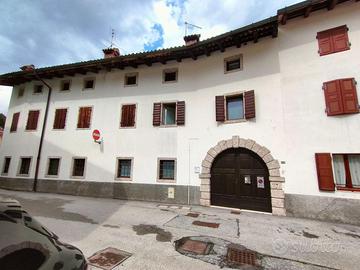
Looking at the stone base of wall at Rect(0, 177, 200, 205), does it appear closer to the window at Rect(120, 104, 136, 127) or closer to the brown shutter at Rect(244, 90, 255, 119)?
the window at Rect(120, 104, 136, 127)

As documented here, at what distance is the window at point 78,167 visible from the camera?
1248 cm

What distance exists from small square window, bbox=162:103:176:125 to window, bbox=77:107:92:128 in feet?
16.5

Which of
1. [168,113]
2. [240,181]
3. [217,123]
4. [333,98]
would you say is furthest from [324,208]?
[168,113]

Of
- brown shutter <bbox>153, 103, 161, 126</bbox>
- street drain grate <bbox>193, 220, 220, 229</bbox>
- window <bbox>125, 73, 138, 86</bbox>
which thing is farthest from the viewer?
window <bbox>125, 73, 138, 86</bbox>

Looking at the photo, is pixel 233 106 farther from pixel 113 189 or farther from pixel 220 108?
pixel 113 189

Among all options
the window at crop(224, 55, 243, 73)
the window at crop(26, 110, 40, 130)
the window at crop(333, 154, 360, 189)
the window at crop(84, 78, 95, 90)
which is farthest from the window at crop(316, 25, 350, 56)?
the window at crop(26, 110, 40, 130)

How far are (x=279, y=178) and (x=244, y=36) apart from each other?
23.2 feet

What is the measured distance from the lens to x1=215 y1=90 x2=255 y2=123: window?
9898 millimetres

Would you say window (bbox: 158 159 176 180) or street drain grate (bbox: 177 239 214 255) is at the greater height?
window (bbox: 158 159 176 180)

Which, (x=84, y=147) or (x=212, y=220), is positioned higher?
(x=84, y=147)

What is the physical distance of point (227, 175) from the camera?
10062mm

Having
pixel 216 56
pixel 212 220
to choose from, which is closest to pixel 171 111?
pixel 216 56

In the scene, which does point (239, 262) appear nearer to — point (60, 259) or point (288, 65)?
point (60, 259)

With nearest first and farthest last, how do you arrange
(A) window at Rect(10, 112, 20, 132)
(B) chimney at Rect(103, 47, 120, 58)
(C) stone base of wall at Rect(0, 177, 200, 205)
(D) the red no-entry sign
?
(C) stone base of wall at Rect(0, 177, 200, 205) < (D) the red no-entry sign < (A) window at Rect(10, 112, 20, 132) < (B) chimney at Rect(103, 47, 120, 58)
